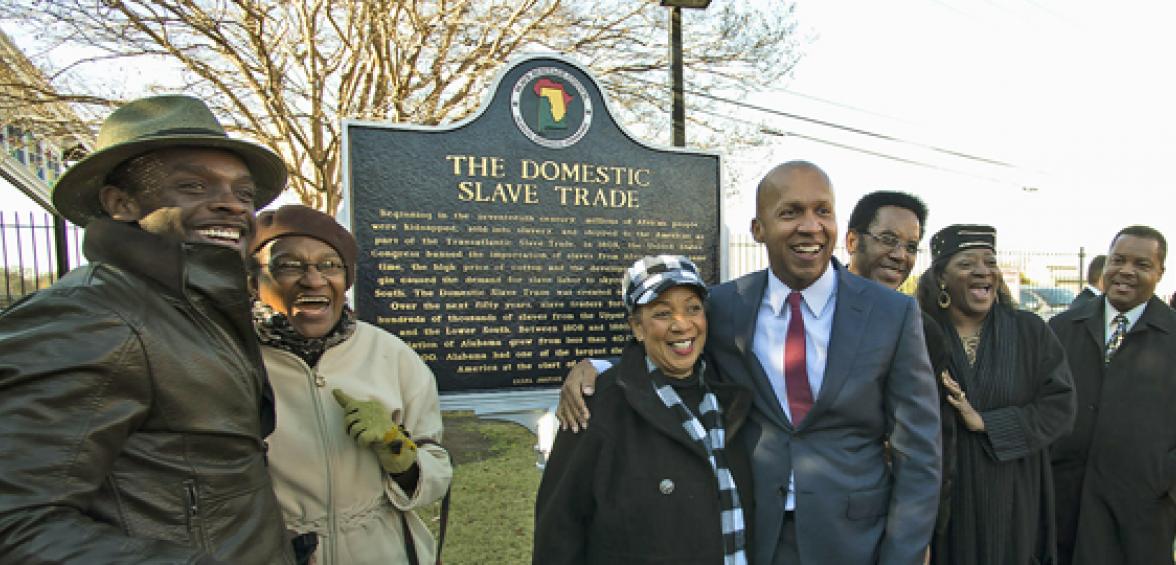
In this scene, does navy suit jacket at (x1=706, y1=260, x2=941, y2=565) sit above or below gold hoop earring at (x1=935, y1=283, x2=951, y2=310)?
below

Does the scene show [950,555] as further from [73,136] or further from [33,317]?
[73,136]

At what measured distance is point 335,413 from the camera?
2.05m

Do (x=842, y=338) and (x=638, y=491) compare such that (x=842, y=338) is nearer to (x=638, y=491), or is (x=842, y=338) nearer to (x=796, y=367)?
(x=796, y=367)

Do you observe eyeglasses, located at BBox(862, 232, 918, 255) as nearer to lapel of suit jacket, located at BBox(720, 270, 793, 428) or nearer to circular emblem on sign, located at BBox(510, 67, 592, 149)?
lapel of suit jacket, located at BBox(720, 270, 793, 428)

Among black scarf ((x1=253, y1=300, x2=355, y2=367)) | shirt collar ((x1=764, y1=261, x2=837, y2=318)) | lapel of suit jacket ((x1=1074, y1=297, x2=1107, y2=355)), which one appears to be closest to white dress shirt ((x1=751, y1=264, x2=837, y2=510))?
shirt collar ((x1=764, y1=261, x2=837, y2=318))

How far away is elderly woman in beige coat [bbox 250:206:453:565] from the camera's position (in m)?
1.96

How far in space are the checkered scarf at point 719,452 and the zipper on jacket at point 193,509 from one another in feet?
4.41

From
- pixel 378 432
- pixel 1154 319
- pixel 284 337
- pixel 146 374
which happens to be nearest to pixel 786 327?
pixel 378 432

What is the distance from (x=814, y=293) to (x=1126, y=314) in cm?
280

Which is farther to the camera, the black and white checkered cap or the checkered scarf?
the black and white checkered cap

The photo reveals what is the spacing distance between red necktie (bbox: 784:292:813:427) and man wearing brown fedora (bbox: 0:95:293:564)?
5.31 feet

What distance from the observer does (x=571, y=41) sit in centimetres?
1122

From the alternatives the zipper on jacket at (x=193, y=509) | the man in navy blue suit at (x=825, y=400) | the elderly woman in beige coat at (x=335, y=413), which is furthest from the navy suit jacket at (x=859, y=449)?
the zipper on jacket at (x=193, y=509)

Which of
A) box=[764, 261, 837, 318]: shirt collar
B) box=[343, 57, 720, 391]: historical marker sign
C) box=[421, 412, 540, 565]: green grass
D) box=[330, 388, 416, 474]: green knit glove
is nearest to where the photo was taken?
box=[330, 388, 416, 474]: green knit glove
